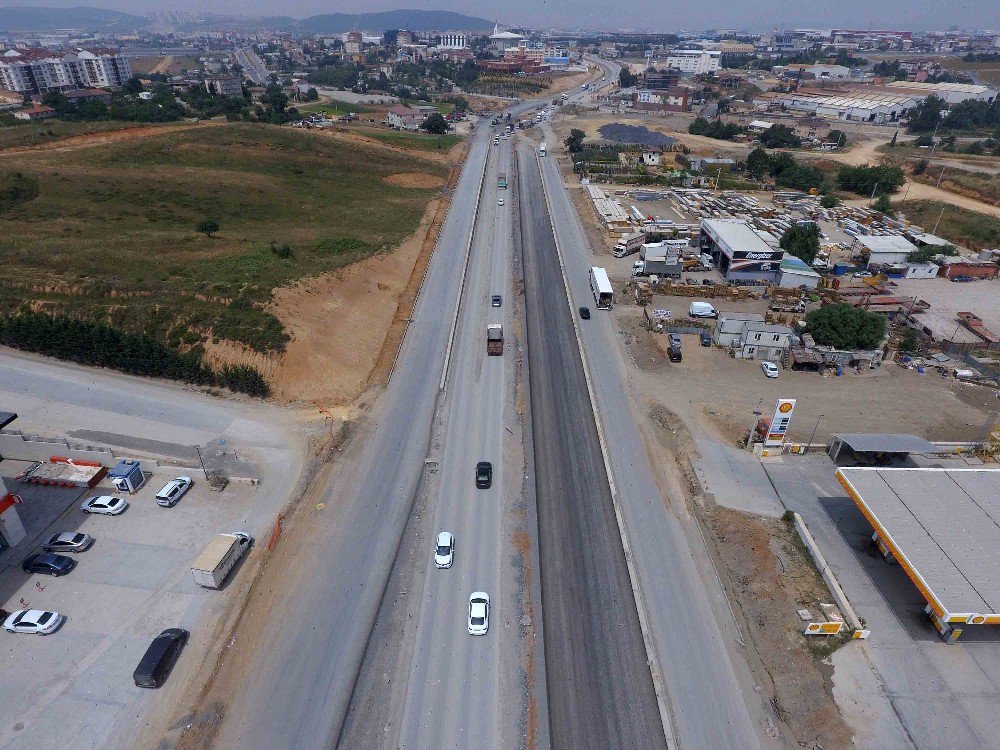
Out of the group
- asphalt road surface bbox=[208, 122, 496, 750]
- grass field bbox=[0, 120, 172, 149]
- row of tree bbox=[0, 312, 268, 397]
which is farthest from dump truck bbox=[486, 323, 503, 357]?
grass field bbox=[0, 120, 172, 149]

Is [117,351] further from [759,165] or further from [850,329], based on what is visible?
[759,165]

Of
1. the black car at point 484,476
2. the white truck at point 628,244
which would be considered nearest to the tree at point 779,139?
the white truck at point 628,244

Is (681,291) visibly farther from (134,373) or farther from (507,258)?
(134,373)

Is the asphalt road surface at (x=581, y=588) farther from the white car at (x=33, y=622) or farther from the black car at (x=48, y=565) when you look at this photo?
the black car at (x=48, y=565)

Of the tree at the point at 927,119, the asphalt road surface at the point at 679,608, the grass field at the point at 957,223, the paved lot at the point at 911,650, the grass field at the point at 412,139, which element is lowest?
the paved lot at the point at 911,650

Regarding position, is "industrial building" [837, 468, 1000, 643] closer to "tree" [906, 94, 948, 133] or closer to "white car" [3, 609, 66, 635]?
"white car" [3, 609, 66, 635]

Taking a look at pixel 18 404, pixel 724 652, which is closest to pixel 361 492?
pixel 724 652

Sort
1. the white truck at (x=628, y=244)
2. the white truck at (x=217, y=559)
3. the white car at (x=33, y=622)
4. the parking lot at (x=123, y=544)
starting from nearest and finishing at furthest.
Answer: the parking lot at (x=123, y=544), the white car at (x=33, y=622), the white truck at (x=217, y=559), the white truck at (x=628, y=244)
